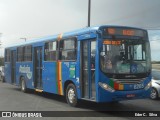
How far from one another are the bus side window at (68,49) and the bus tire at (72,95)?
1146mm

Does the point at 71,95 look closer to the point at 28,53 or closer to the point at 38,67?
the point at 38,67

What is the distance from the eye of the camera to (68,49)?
14.7 m

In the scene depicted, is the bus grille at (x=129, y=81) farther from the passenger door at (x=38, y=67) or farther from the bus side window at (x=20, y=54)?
the bus side window at (x=20, y=54)

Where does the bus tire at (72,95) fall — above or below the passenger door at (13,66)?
below

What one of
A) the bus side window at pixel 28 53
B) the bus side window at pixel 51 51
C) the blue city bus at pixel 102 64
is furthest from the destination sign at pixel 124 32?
the bus side window at pixel 28 53

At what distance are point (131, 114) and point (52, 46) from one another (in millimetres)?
5723

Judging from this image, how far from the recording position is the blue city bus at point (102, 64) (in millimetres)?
12156

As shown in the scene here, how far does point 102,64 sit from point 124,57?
871 mm

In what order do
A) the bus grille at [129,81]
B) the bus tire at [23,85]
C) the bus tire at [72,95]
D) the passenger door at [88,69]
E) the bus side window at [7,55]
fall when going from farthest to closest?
the bus side window at [7,55]
the bus tire at [23,85]
the bus tire at [72,95]
the passenger door at [88,69]
the bus grille at [129,81]

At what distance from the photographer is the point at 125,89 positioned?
12242 millimetres

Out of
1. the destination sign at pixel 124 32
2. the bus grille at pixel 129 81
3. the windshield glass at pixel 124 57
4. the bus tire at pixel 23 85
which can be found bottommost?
the bus tire at pixel 23 85

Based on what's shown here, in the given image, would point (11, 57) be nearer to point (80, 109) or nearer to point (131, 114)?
point (80, 109)

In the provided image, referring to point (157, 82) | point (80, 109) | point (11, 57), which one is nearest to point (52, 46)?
point (80, 109)

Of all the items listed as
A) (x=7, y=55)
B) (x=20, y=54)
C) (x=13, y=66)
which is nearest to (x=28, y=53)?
(x=20, y=54)
